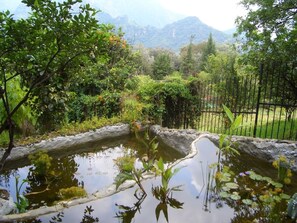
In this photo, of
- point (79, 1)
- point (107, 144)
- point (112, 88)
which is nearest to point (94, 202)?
point (79, 1)

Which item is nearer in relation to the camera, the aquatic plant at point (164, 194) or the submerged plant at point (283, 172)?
the aquatic plant at point (164, 194)

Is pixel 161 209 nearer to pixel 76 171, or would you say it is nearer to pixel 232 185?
pixel 232 185

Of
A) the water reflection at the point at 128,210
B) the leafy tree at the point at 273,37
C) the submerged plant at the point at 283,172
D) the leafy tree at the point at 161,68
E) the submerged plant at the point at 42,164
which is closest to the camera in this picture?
the water reflection at the point at 128,210

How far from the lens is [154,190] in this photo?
13.9 feet

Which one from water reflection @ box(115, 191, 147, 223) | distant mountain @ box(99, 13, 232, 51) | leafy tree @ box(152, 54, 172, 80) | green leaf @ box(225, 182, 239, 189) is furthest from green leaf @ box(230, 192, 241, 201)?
distant mountain @ box(99, 13, 232, 51)

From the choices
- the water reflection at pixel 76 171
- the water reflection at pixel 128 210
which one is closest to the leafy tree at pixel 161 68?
the water reflection at pixel 76 171

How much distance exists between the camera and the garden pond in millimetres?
3627

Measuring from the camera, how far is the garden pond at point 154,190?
3627 millimetres

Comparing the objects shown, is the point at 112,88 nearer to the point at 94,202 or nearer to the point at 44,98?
the point at 44,98

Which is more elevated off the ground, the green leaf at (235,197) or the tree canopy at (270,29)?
the tree canopy at (270,29)

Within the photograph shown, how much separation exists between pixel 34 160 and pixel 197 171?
3.11 meters

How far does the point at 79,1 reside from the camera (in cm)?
272

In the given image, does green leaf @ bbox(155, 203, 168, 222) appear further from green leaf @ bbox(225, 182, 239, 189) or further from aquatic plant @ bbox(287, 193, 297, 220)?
aquatic plant @ bbox(287, 193, 297, 220)

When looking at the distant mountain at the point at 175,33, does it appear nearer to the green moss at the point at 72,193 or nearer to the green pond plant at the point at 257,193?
the green pond plant at the point at 257,193
